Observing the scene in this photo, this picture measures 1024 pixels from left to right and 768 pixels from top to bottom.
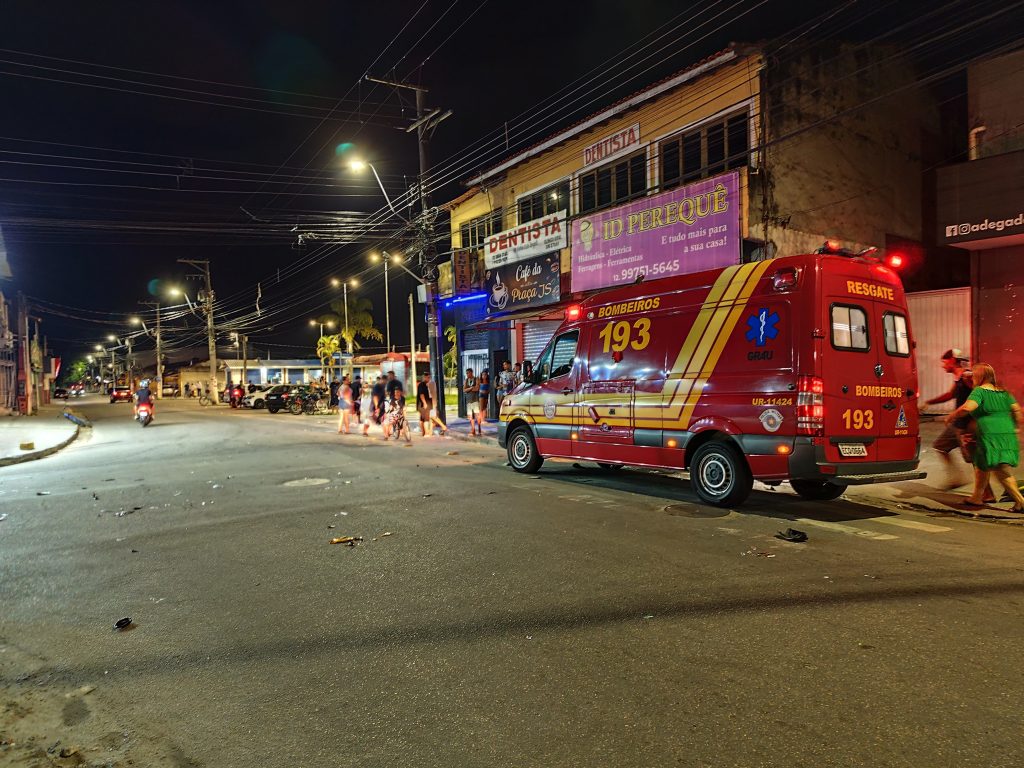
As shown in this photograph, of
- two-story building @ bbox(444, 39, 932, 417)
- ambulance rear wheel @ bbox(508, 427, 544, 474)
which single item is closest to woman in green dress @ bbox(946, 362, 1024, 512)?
ambulance rear wheel @ bbox(508, 427, 544, 474)

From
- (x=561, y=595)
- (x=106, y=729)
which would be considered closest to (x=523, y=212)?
(x=561, y=595)

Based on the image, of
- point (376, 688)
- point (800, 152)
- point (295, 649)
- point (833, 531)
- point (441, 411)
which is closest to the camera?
point (376, 688)

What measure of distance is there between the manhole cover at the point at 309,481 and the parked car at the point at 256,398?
101 feet

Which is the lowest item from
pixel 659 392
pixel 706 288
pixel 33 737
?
pixel 33 737

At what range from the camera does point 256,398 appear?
40.5 metres

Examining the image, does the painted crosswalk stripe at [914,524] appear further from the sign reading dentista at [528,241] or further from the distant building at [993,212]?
the sign reading dentista at [528,241]

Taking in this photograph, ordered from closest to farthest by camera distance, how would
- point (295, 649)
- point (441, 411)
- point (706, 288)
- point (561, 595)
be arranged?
point (295, 649), point (561, 595), point (706, 288), point (441, 411)

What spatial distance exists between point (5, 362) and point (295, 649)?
39.4 m

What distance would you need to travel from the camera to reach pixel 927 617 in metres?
4.18

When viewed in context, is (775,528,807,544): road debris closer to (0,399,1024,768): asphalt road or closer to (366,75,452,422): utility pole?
(0,399,1024,768): asphalt road

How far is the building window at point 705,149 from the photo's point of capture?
14.9m

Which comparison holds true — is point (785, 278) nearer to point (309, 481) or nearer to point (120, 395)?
point (309, 481)

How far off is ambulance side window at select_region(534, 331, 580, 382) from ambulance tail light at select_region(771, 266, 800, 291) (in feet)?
11.2

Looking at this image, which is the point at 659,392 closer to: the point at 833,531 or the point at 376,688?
the point at 833,531
